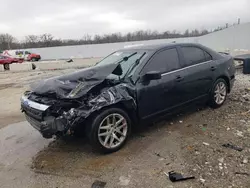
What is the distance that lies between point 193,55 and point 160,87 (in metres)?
1.30

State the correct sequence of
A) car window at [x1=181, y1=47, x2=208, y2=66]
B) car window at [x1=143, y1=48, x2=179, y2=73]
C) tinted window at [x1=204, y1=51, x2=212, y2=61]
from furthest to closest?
tinted window at [x1=204, y1=51, x2=212, y2=61] < car window at [x1=181, y1=47, x2=208, y2=66] < car window at [x1=143, y1=48, x2=179, y2=73]

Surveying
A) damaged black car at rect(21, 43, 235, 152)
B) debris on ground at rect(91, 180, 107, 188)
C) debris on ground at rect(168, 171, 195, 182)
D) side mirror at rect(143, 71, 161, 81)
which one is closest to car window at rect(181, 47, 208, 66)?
damaged black car at rect(21, 43, 235, 152)

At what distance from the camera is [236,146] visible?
3758 millimetres

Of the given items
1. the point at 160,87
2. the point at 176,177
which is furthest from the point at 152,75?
the point at 176,177

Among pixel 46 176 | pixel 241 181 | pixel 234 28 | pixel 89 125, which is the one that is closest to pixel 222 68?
pixel 241 181

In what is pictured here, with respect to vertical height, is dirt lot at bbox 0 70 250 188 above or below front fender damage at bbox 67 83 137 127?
below

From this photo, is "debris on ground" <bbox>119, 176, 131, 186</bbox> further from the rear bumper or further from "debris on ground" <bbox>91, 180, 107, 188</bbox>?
the rear bumper

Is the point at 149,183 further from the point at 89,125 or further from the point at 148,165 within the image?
the point at 89,125

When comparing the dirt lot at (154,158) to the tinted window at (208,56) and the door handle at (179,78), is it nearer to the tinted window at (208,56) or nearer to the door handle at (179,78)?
the door handle at (179,78)

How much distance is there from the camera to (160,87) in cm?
421

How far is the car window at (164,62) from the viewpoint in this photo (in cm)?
428

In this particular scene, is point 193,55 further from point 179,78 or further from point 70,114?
point 70,114

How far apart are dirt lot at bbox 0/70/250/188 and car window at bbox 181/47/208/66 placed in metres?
1.19

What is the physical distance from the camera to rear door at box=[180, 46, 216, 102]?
15.4 feet
